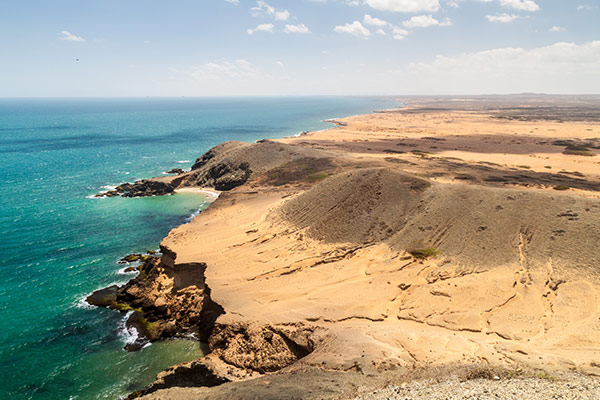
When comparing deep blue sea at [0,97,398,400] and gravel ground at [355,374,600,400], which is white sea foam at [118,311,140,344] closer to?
deep blue sea at [0,97,398,400]

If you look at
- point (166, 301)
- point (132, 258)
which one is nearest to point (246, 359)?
point (166, 301)

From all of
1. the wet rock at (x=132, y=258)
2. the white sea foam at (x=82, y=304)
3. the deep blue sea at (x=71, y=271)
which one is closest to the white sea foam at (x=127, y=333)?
the deep blue sea at (x=71, y=271)

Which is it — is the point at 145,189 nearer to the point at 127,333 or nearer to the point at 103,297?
the point at 103,297

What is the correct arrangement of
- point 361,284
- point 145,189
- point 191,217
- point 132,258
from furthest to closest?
point 145,189, point 191,217, point 132,258, point 361,284

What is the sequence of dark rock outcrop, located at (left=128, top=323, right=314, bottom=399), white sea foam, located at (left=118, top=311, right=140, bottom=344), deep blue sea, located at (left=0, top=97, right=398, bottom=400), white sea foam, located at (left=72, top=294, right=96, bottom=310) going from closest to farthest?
dark rock outcrop, located at (left=128, top=323, right=314, bottom=399) → deep blue sea, located at (left=0, top=97, right=398, bottom=400) → white sea foam, located at (left=118, top=311, right=140, bottom=344) → white sea foam, located at (left=72, top=294, right=96, bottom=310)

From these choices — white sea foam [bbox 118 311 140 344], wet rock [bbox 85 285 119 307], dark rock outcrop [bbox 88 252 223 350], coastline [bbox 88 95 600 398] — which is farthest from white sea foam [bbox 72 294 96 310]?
coastline [bbox 88 95 600 398]

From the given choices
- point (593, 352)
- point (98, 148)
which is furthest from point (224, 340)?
point (98, 148)

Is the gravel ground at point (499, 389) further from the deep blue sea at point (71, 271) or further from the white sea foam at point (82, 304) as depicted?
the white sea foam at point (82, 304)
